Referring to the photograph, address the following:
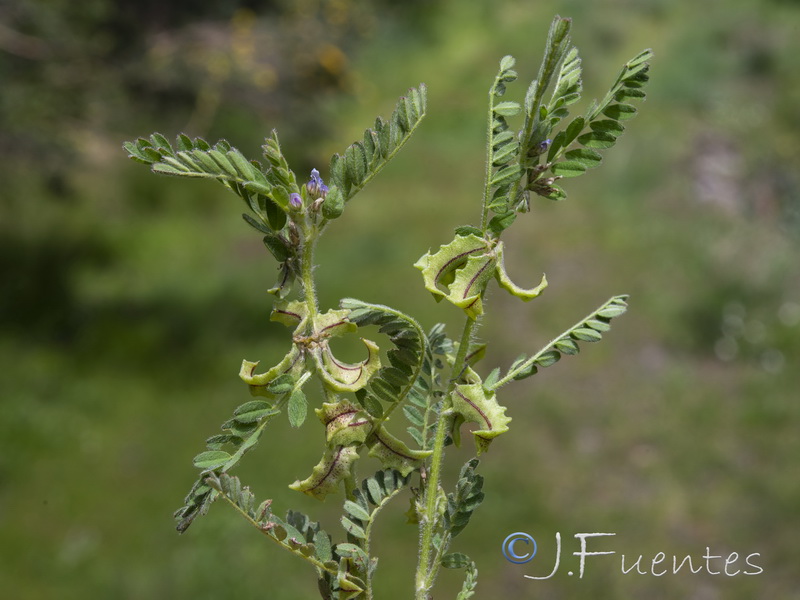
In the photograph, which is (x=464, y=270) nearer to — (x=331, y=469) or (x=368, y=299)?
(x=331, y=469)

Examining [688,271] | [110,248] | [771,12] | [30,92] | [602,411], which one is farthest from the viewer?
[771,12]

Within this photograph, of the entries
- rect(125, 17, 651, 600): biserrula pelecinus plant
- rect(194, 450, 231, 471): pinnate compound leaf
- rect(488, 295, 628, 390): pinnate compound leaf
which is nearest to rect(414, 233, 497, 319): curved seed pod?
rect(125, 17, 651, 600): biserrula pelecinus plant

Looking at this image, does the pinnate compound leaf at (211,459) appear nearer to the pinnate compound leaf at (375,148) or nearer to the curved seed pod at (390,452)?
the curved seed pod at (390,452)

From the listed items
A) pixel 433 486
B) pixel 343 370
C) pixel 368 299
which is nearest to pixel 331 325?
pixel 343 370

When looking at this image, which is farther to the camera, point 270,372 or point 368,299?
point 368,299

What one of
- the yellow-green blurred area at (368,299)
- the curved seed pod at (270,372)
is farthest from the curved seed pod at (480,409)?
the yellow-green blurred area at (368,299)

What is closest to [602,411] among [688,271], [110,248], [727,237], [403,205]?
[688,271]

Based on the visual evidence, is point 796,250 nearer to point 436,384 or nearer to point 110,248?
point 110,248
